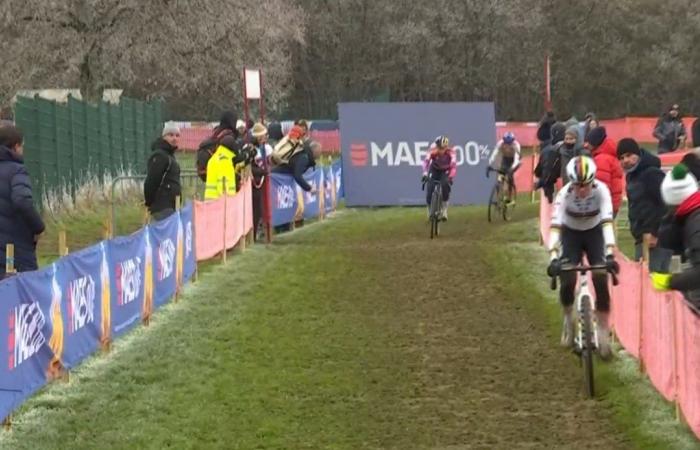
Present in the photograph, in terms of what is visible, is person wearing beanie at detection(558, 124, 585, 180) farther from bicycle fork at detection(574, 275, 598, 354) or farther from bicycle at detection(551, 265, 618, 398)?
bicycle at detection(551, 265, 618, 398)

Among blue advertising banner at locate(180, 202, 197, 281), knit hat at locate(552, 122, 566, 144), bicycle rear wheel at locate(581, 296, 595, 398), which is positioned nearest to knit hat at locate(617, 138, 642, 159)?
bicycle rear wheel at locate(581, 296, 595, 398)

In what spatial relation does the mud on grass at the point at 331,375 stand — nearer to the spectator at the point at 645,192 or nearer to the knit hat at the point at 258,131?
the spectator at the point at 645,192

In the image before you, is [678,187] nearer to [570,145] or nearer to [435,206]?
[570,145]

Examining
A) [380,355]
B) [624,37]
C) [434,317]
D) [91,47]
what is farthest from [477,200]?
[624,37]

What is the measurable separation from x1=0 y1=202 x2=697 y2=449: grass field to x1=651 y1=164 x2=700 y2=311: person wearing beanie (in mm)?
1311

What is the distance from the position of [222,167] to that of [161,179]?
11.4 feet

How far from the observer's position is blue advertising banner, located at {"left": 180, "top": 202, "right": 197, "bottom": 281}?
15.5 m

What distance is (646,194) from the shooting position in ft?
38.1

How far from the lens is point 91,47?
3105 cm

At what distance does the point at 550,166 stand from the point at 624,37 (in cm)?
5465

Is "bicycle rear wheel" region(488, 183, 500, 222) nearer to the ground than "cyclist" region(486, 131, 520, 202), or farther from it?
nearer to the ground

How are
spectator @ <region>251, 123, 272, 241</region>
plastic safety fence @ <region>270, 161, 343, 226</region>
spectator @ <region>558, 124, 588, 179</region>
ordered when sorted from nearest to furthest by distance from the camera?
spectator @ <region>558, 124, 588, 179</region> → spectator @ <region>251, 123, 272, 241</region> → plastic safety fence @ <region>270, 161, 343, 226</region>

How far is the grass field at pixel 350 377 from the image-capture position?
8.73m

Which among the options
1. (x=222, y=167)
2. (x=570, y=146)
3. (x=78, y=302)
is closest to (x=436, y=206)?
(x=222, y=167)
